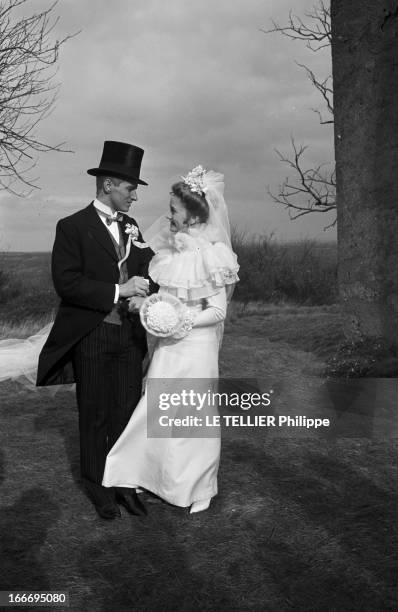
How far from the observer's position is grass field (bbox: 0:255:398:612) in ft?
11.9

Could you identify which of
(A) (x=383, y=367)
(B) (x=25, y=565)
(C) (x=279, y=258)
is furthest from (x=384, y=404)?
(C) (x=279, y=258)

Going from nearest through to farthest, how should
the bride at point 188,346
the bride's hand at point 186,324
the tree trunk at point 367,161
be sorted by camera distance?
the bride's hand at point 186,324 → the bride at point 188,346 → the tree trunk at point 367,161

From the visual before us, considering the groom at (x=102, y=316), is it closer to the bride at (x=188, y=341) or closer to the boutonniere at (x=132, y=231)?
the boutonniere at (x=132, y=231)

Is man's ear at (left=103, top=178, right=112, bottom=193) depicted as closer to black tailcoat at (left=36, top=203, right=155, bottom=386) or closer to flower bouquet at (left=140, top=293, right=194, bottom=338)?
black tailcoat at (left=36, top=203, right=155, bottom=386)

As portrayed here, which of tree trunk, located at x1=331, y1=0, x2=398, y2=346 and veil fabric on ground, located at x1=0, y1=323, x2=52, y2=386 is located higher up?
tree trunk, located at x1=331, y1=0, x2=398, y2=346

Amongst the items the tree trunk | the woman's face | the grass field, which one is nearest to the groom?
the woman's face

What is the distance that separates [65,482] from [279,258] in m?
19.2

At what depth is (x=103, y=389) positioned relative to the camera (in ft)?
14.8

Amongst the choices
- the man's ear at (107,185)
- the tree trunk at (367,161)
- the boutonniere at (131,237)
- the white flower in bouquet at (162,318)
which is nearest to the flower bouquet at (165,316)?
the white flower in bouquet at (162,318)

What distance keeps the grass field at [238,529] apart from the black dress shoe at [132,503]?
0.24ft

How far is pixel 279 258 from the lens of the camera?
78.8 feet

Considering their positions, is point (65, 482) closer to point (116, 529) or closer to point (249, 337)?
point (116, 529)

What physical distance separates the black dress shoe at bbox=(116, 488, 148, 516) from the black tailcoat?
2.96 ft

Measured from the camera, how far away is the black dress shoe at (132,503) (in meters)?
4.56
